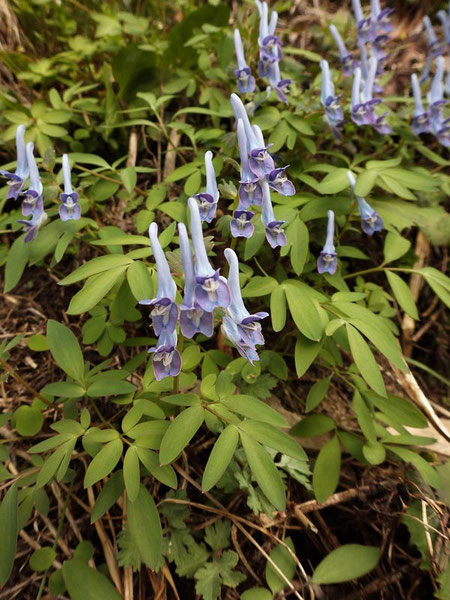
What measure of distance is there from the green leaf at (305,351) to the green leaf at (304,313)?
0.10m

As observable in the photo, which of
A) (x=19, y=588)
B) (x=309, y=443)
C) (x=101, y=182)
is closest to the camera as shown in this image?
(x=19, y=588)

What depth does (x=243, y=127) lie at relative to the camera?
1.74m

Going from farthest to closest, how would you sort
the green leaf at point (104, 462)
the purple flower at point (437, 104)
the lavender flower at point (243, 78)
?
the purple flower at point (437, 104) → the lavender flower at point (243, 78) → the green leaf at point (104, 462)

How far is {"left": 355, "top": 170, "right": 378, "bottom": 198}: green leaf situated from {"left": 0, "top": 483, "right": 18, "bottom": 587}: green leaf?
213cm

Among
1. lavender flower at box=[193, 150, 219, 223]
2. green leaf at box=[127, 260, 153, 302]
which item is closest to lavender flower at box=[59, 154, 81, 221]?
green leaf at box=[127, 260, 153, 302]

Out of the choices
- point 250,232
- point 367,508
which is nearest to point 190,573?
point 367,508

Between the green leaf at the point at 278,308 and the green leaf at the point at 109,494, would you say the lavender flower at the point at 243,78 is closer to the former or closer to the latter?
the green leaf at the point at 278,308

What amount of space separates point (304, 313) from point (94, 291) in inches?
34.7

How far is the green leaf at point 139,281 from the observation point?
163cm

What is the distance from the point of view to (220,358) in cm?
205

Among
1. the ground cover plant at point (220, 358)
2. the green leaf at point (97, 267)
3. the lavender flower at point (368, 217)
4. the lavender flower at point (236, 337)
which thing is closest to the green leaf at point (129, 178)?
the ground cover plant at point (220, 358)

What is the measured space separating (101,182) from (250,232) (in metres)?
1.23

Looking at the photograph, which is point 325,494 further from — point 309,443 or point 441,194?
point 441,194

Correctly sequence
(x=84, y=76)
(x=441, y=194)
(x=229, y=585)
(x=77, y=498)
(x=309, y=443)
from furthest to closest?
(x=84, y=76) → (x=441, y=194) → (x=309, y=443) → (x=77, y=498) → (x=229, y=585)
